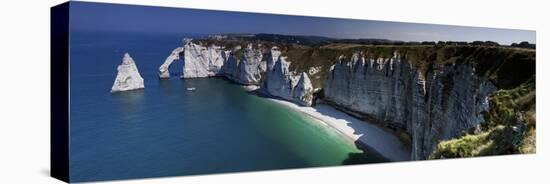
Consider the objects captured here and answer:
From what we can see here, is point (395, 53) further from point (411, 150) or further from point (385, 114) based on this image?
point (411, 150)

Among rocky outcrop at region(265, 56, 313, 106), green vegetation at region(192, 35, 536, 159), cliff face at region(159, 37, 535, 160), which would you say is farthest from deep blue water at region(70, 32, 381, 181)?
green vegetation at region(192, 35, 536, 159)

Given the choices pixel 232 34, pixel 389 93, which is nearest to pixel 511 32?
pixel 389 93

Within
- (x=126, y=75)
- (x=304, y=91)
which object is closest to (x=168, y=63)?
(x=126, y=75)

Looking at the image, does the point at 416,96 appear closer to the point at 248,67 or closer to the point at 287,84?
the point at 287,84

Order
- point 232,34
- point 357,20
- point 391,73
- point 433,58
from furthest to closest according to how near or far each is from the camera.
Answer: point 391,73 → point 433,58 → point 357,20 → point 232,34

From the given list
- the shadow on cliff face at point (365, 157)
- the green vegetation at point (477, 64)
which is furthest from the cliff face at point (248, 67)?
the shadow on cliff face at point (365, 157)

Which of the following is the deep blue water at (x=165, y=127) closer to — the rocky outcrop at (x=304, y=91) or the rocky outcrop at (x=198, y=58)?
the rocky outcrop at (x=198, y=58)
